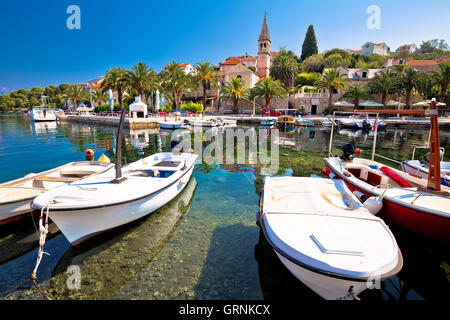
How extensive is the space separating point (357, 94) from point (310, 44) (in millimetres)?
46422

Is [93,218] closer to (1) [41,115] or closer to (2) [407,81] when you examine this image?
(2) [407,81]

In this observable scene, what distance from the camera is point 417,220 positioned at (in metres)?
5.13

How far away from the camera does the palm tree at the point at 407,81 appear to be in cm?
4497

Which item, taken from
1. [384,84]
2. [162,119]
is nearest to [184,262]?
[162,119]

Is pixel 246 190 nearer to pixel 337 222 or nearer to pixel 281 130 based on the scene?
pixel 337 222

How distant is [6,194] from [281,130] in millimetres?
32557

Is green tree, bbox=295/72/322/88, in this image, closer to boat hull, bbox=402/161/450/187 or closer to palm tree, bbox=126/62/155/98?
palm tree, bbox=126/62/155/98

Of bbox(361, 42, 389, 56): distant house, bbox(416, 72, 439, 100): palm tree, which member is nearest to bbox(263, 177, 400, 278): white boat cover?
bbox(416, 72, 439, 100): palm tree

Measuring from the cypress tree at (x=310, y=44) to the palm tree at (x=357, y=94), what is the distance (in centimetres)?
4153

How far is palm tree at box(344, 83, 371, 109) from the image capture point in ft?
160

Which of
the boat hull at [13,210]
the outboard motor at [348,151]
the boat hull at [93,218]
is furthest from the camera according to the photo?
the outboard motor at [348,151]

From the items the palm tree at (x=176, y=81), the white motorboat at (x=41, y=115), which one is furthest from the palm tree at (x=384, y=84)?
the white motorboat at (x=41, y=115)

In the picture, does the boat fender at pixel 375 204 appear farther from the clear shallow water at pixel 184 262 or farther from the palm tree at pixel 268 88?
the palm tree at pixel 268 88

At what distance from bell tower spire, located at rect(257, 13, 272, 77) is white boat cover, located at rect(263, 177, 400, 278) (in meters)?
67.1
